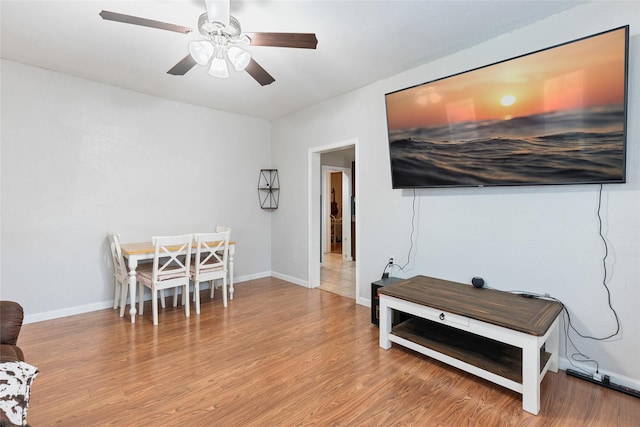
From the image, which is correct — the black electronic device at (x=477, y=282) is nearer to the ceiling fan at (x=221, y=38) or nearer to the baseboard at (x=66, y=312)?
the ceiling fan at (x=221, y=38)

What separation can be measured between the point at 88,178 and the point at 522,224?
4.44 metres

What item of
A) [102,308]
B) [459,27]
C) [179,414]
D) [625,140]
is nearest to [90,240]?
[102,308]

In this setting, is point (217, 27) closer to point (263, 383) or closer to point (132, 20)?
point (132, 20)

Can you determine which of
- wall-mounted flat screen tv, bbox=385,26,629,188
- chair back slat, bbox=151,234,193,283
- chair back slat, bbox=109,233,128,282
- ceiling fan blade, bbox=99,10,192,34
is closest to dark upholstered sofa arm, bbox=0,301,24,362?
chair back slat, bbox=151,234,193,283

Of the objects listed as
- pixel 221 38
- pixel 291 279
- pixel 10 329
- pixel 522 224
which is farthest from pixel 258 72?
pixel 291 279

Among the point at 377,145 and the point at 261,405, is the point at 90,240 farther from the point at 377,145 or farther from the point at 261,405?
the point at 377,145

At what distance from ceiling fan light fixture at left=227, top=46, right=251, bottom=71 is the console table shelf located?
2.43 metres

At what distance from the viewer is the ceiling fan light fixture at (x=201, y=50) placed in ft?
6.48

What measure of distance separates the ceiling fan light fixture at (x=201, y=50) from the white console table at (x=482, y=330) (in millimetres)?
2263

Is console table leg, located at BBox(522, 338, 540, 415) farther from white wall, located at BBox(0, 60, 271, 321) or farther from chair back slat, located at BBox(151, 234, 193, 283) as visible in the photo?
white wall, located at BBox(0, 60, 271, 321)

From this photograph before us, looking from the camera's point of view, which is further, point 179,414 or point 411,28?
point 411,28

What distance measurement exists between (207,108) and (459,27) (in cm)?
337

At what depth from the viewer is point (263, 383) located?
2102 mm

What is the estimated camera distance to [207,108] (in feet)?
14.2
